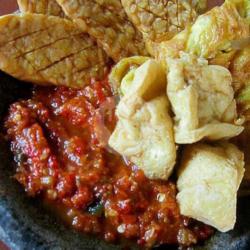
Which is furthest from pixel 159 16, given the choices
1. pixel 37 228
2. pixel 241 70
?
pixel 37 228

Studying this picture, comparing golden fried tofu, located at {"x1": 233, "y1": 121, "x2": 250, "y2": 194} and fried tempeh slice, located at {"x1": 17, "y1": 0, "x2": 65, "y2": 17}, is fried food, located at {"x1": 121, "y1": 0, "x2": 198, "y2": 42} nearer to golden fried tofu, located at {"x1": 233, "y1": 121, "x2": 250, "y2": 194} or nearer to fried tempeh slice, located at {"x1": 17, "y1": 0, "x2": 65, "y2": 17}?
fried tempeh slice, located at {"x1": 17, "y1": 0, "x2": 65, "y2": 17}

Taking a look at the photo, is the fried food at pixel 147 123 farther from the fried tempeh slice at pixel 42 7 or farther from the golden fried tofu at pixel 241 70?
the fried tempeh slice at pixel 42 7

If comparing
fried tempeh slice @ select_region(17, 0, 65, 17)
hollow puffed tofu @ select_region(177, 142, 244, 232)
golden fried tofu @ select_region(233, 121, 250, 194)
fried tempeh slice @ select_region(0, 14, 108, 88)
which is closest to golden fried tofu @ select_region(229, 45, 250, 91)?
golden fried tofu @ select_region(233, 121, 250, 194)

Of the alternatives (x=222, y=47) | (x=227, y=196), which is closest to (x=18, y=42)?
(x=222, y=47)

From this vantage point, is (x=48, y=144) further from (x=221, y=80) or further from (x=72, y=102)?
(x=221, y=80)

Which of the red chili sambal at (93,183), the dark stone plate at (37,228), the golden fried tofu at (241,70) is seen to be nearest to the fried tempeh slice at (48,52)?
the red chili sambal at (93,183)

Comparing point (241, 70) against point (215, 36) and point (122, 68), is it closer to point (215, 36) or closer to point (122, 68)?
point (215, 36)
